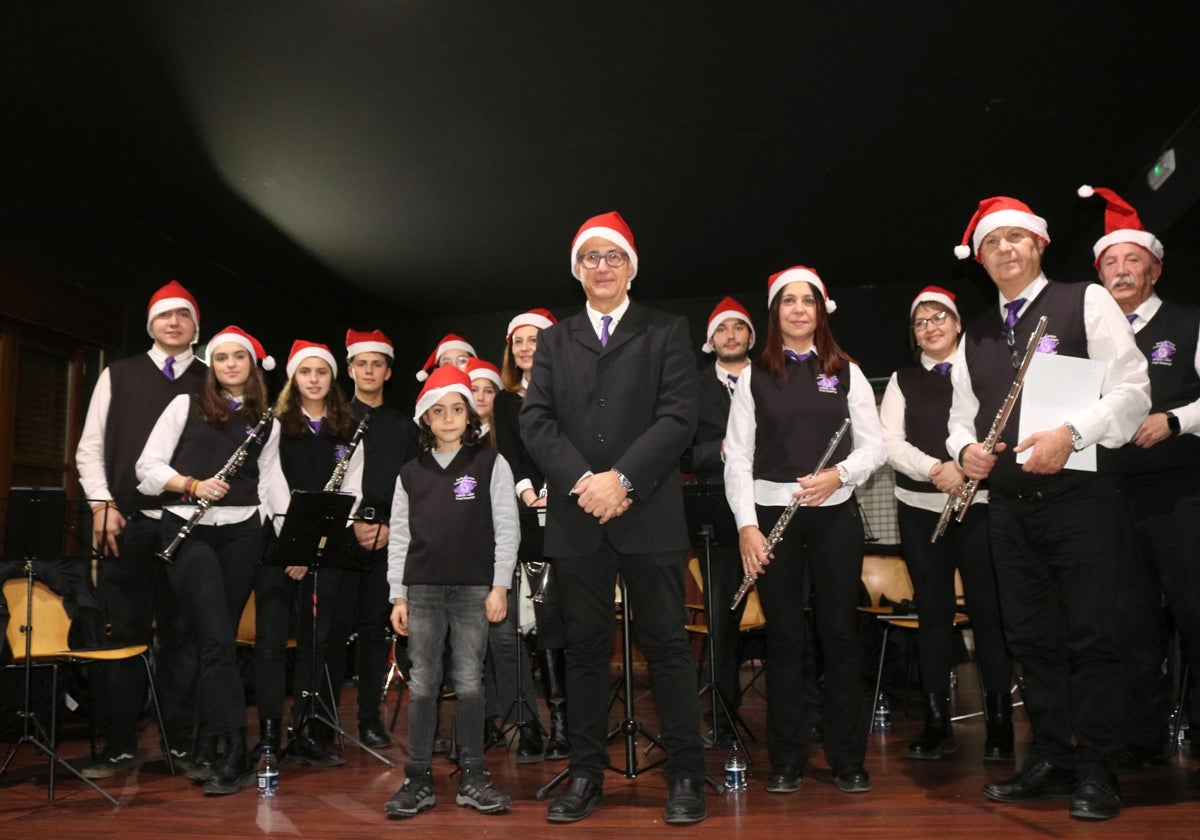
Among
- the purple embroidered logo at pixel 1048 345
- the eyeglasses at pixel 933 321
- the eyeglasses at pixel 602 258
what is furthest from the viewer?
the eyeglasses at pixel 933 321

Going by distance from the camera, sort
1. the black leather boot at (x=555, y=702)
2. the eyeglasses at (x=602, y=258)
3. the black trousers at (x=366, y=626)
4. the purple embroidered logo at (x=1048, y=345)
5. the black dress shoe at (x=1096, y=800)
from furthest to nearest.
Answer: the black trousers at (x=366, y=626)
the black leather boot at (x=555, y=702)
the eyeglasses at (x=602, y=258)
the purple embroidered logo at (x=1048, y=345)
the black dress shoe at (x=1096, y=800)

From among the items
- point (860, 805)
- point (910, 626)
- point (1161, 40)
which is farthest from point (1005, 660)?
point (1161, 40)

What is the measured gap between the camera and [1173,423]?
3359 mm

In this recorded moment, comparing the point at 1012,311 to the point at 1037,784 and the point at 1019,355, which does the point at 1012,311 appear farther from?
the point at 1037,784

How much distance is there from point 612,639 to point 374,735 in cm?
184

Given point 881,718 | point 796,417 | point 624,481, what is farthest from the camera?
point 881,718

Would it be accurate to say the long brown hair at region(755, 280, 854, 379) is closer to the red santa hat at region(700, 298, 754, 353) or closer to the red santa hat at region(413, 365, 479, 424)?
the red santa hat at region(413, 365, 479, 424)

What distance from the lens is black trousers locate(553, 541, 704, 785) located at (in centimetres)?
299

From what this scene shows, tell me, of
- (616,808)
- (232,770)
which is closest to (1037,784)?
(616,808)

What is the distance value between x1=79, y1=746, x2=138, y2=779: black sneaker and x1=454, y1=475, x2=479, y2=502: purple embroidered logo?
182 cm

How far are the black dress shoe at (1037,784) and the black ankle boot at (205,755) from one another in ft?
8.59

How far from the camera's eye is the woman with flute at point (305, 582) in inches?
153

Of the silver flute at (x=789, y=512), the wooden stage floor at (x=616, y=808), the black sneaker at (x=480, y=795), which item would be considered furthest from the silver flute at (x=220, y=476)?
the silver flute at (x=789, y=512)

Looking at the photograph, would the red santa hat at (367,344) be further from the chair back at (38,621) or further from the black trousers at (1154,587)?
the black trousers at (1154,587)
